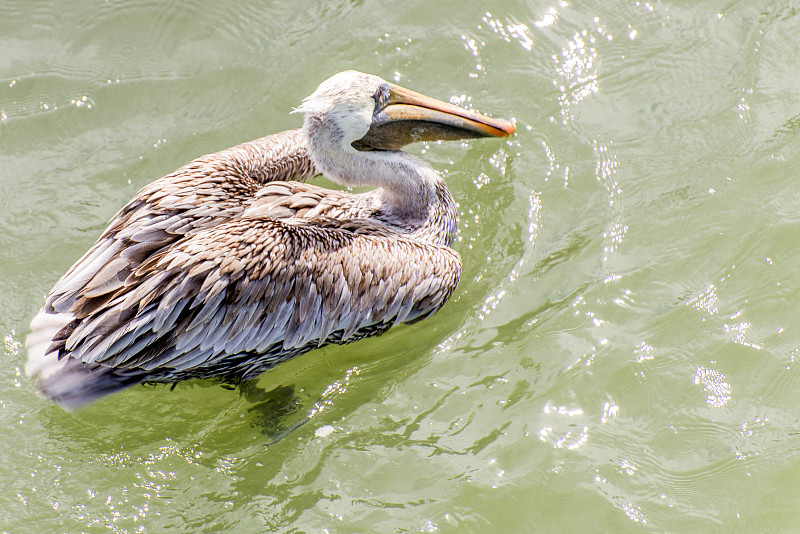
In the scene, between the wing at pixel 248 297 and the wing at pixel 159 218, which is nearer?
the wing at pixel 248 297

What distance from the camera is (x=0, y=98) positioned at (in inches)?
235

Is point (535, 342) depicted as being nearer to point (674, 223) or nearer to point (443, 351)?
point (443, 351)

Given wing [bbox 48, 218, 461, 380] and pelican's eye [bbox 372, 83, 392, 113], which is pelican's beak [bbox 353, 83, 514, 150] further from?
wing [bbox 48, 218, 461, 380]

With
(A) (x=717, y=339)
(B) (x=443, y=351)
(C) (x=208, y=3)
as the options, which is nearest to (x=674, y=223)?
(A) (x=717, y=339)

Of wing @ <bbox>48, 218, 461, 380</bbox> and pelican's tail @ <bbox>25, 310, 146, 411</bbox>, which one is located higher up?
wing @ <bbox>48, 218, 461, 380</bbox>

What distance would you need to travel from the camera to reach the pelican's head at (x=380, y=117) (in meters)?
4.89

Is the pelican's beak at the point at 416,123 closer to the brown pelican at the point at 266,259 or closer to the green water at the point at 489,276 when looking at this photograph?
the brown pelican at the point at 266,259

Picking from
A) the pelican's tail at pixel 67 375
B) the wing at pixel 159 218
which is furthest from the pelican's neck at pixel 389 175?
the pelican's tail at pixel 67 375

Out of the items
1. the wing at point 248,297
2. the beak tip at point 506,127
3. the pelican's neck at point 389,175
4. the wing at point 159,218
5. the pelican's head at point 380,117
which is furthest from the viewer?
the beak tip at point 506,127

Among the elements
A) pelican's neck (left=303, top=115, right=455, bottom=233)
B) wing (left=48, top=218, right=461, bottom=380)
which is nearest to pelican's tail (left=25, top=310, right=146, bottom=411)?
wing (left=48, top=218, right=461, bottom=380)

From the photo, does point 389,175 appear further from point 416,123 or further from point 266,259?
point 266,259

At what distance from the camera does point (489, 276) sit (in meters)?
5.28

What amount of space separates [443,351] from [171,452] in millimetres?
1645

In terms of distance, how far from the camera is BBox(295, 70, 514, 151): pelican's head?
489 centimetres
